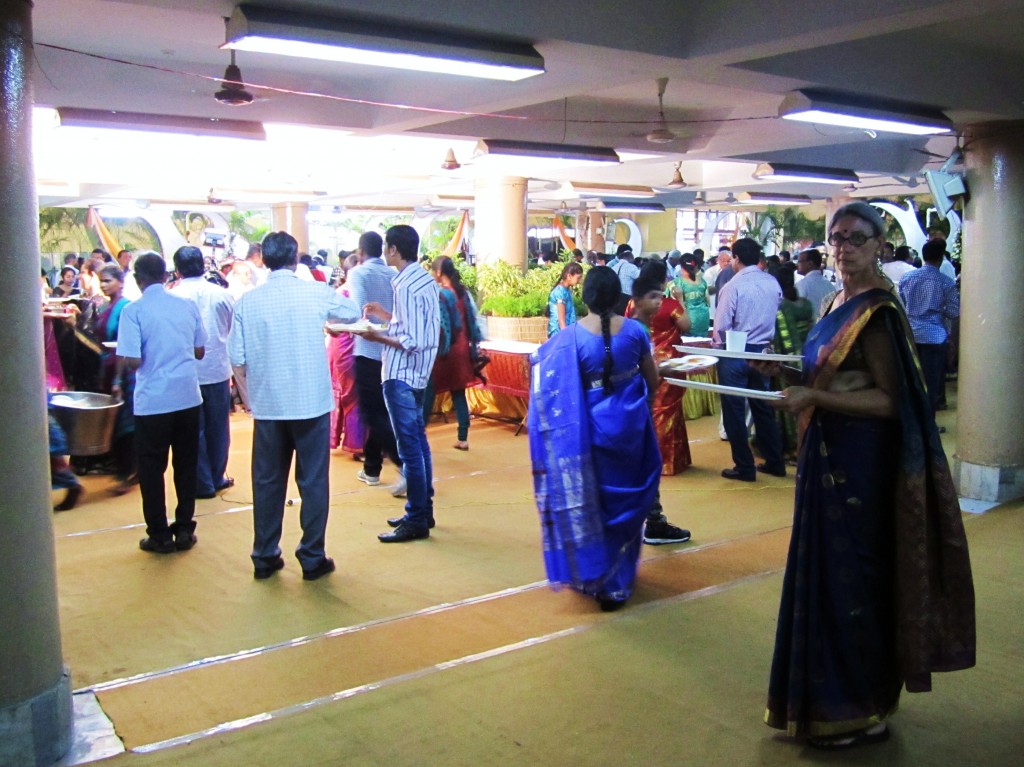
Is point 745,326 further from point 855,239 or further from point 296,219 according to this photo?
point 296,219

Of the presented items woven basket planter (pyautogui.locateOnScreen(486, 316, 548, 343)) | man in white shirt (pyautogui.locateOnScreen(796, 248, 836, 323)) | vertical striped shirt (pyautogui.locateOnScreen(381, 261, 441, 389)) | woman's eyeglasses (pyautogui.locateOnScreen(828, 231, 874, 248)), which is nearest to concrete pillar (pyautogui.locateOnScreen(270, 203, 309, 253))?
woven basket planter (pyautogui.locateOnScreen(486, 316, 548, 343))

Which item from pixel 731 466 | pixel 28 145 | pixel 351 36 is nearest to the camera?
pixel 28 145

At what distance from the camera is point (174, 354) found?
5246mm

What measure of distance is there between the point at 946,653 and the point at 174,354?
3969 mm

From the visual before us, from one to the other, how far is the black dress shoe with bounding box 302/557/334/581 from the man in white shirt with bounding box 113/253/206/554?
Answer: 3.09ft

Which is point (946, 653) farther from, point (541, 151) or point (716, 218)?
point (716, 218)

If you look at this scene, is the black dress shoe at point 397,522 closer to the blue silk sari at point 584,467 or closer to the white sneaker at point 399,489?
the white sneaker at point 399,489

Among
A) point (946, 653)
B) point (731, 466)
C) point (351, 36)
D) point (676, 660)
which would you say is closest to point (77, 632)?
point (676, 660)

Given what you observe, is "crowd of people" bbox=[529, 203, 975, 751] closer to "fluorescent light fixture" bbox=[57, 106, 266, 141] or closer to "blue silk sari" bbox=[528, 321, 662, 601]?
"blue silk sari" bbox=[528, 321, 662, 601]

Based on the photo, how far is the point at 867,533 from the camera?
3.11 m

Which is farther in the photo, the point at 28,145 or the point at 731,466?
the point at 731,466

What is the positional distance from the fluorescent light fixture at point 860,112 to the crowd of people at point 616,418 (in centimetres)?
107

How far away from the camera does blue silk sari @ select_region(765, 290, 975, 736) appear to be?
3.05 meters

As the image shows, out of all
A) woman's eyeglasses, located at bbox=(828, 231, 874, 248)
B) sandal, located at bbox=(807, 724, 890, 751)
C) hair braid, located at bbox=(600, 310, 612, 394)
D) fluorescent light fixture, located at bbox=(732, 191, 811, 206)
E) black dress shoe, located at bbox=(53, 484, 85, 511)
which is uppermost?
fluorescent light fixture, located at bbox=(732, 191, 811, 206)
